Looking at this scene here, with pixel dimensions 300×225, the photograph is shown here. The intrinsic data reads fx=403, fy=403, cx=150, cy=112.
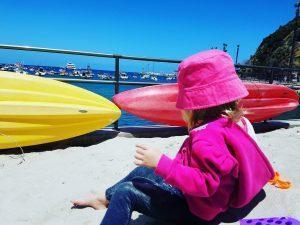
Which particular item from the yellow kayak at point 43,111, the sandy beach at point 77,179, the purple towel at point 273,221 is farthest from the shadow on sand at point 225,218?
the yellow kayak at point 43,111

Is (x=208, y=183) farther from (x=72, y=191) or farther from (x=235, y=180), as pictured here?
(x=72, y=191)

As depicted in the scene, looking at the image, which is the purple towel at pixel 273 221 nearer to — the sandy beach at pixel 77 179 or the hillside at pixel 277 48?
the sandy beach at pixel 77 179

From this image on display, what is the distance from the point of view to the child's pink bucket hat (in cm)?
178

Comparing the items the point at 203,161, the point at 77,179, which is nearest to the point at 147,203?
the point at 203,161

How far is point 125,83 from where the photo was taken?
4848 millimetres

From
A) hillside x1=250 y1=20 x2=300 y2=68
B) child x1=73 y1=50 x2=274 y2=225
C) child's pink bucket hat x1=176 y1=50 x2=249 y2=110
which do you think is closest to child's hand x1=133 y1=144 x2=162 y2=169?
child x1=73 y1=50 x2=274 y2=225

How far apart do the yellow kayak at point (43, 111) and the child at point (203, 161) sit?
6.52ft

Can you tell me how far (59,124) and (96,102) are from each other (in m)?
0.46

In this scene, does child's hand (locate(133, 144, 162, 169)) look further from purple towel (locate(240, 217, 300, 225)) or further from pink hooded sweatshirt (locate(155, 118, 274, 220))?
purple towel (locate(240, 217, 300, 225))

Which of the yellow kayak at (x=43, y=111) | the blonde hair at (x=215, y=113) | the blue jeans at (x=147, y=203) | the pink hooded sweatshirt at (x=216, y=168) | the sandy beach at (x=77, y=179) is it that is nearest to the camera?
the pink hooded sweatshirt at (x=216, y=168)

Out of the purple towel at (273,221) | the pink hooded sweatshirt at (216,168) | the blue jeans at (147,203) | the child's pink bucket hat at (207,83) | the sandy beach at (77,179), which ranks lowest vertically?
the sandy beach at (77,179)

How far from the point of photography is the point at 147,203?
6.66 feet

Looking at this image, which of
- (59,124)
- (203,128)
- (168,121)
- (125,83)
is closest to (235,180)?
(203,128)

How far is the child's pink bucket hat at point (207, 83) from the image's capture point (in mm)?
1782
